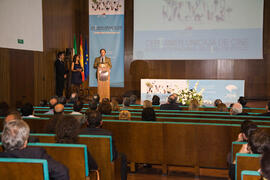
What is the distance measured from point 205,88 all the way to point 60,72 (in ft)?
15.1

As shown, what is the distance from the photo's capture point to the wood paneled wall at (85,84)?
326 inches

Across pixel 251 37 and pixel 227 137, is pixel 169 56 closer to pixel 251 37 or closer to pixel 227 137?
pixel 251 37

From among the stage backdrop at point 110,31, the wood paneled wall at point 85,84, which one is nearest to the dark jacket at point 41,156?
the wood paneled wall at point 85,84

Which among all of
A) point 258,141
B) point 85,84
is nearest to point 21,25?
point 85,84

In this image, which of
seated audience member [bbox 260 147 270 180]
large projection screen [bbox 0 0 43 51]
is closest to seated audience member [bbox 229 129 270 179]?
seated audience member [bbox 260 147 270 180]

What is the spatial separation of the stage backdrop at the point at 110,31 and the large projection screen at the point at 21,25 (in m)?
2.77

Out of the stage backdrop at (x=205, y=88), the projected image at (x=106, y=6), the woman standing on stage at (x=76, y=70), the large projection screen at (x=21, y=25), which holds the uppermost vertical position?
the projected image at (x=106, y=6)

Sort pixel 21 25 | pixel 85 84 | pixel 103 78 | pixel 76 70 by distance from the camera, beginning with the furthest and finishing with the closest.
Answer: pixel 85 84
pixel 76 70
pixel 103 78
pixel 21 25

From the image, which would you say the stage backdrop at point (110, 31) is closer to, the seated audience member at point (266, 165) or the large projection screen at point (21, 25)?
the large projection screen at point (21, 25)

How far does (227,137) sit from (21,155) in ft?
8.21

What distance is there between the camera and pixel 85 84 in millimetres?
12062

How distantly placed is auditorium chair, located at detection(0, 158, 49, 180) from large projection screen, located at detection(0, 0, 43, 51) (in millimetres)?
→ 6438

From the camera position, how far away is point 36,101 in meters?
9.11

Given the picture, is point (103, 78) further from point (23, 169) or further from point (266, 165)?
point (266, 165)
